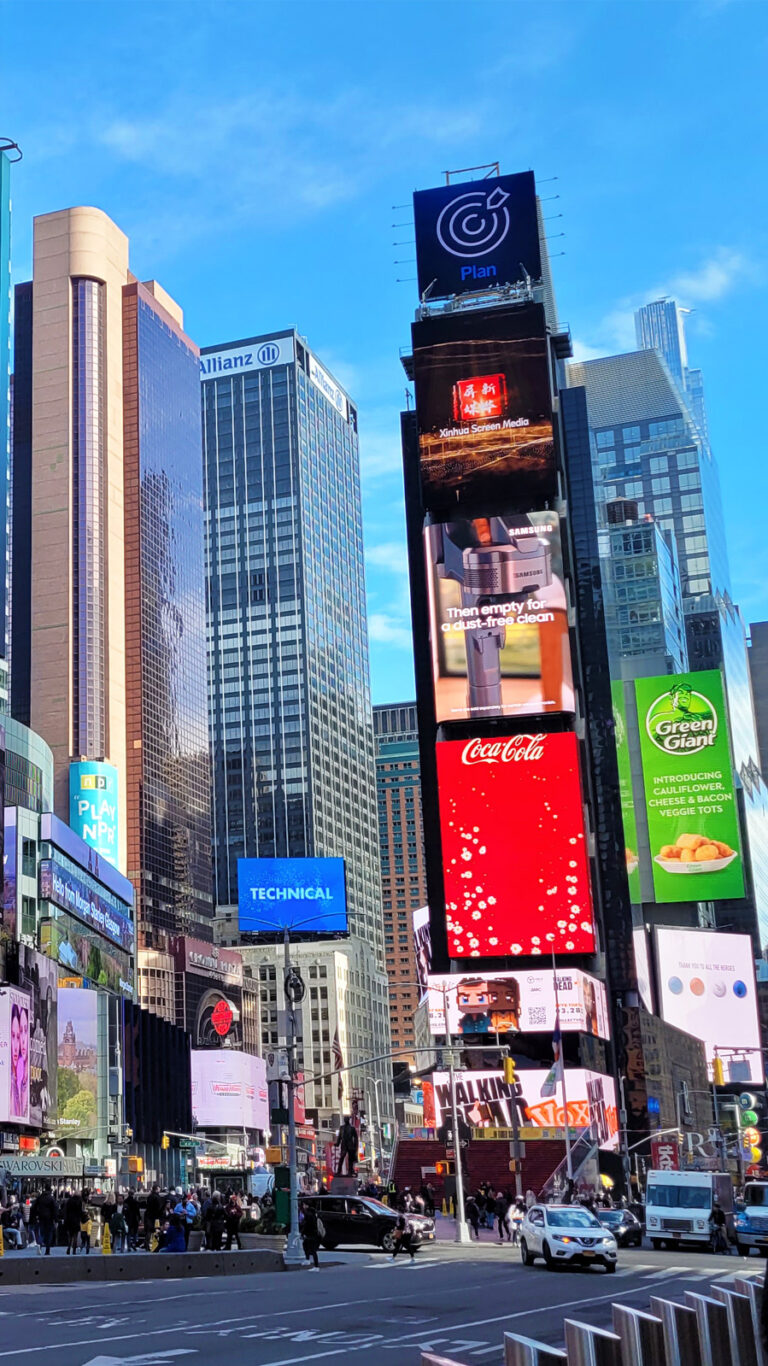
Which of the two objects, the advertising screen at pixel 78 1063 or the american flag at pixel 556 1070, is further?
the advertising screen at pixel 78 1063

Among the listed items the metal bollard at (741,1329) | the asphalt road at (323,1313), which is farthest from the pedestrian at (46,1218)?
the metal bollard at (741,1329)

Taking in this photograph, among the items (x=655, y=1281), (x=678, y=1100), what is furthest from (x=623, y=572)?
(x=655, y=1281)

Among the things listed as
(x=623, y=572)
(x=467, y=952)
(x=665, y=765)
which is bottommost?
(x=467, y=952)

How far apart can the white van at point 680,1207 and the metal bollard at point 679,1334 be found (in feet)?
136

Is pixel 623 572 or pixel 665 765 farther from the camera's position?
pixel 623 572

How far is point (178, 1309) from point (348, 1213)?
2459cm

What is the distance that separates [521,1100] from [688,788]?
141ft

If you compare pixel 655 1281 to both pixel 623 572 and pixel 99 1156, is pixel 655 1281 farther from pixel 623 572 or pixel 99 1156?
pixel 623 572

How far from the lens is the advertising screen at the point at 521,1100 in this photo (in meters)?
102

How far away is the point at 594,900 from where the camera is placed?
385ft

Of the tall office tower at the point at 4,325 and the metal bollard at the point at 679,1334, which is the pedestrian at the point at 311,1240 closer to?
the metal bollard at the point at 679,1334

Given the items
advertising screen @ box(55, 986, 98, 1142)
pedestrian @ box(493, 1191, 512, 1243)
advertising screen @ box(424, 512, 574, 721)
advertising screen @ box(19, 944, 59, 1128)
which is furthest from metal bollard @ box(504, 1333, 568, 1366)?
advertising screen @ box(55, 986, 98, 1142)

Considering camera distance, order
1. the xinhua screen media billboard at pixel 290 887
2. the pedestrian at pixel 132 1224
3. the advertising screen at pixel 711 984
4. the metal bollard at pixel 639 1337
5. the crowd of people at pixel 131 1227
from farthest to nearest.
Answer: the xinhua screen media billboard at pixel 290 887, the advertising screen at pixel 711 984, the pedestrian at pixel 132 1224, the crowd of people at pixel 131 1227, the metal bollard at pixel 639 1337

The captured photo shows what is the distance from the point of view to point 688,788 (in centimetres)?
13712
